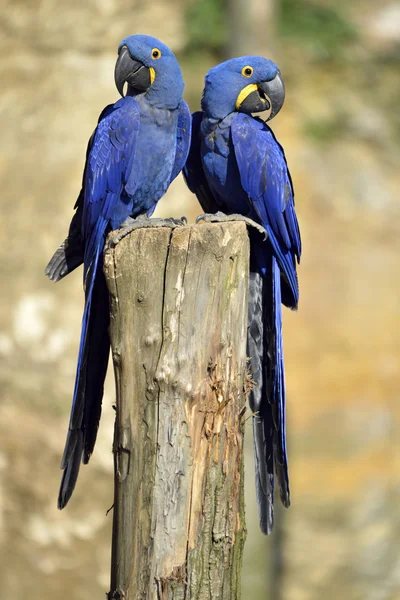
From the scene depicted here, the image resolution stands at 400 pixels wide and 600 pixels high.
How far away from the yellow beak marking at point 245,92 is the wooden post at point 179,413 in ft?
2.66

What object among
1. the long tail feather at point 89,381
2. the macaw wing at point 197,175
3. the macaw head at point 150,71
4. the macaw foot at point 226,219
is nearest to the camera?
the long tail feather at point 89,381

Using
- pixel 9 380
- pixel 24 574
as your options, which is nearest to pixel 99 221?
pixel 9 380

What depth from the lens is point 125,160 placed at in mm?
2994

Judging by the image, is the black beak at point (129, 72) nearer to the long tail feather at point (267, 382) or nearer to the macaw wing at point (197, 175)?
the macaw wing at point (197, 175)

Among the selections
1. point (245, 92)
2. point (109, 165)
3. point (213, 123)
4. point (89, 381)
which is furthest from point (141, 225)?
point (245, 92)

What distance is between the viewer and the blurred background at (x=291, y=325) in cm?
580

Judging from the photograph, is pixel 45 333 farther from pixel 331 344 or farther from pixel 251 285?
pixel 251 285

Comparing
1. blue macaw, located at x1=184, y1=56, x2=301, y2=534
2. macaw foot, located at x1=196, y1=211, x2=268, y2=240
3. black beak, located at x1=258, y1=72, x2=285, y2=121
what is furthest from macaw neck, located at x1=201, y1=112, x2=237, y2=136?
macaw foot, located at x1=196, y1=211, x2=268, y2=240

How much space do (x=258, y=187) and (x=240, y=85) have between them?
0.41m

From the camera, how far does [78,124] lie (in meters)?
6.70

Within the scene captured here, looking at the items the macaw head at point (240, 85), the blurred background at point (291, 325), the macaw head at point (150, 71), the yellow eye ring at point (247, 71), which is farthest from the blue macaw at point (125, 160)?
the blurred background at point (291, 325)

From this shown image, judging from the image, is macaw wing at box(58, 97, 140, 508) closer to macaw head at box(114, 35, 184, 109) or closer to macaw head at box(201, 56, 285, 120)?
macaw head at box(114, 35, 184, 109)

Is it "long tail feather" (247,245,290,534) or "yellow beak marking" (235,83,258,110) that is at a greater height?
"yellow beak marking" (235,83,258,110)

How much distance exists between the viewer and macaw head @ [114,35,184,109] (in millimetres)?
2959
